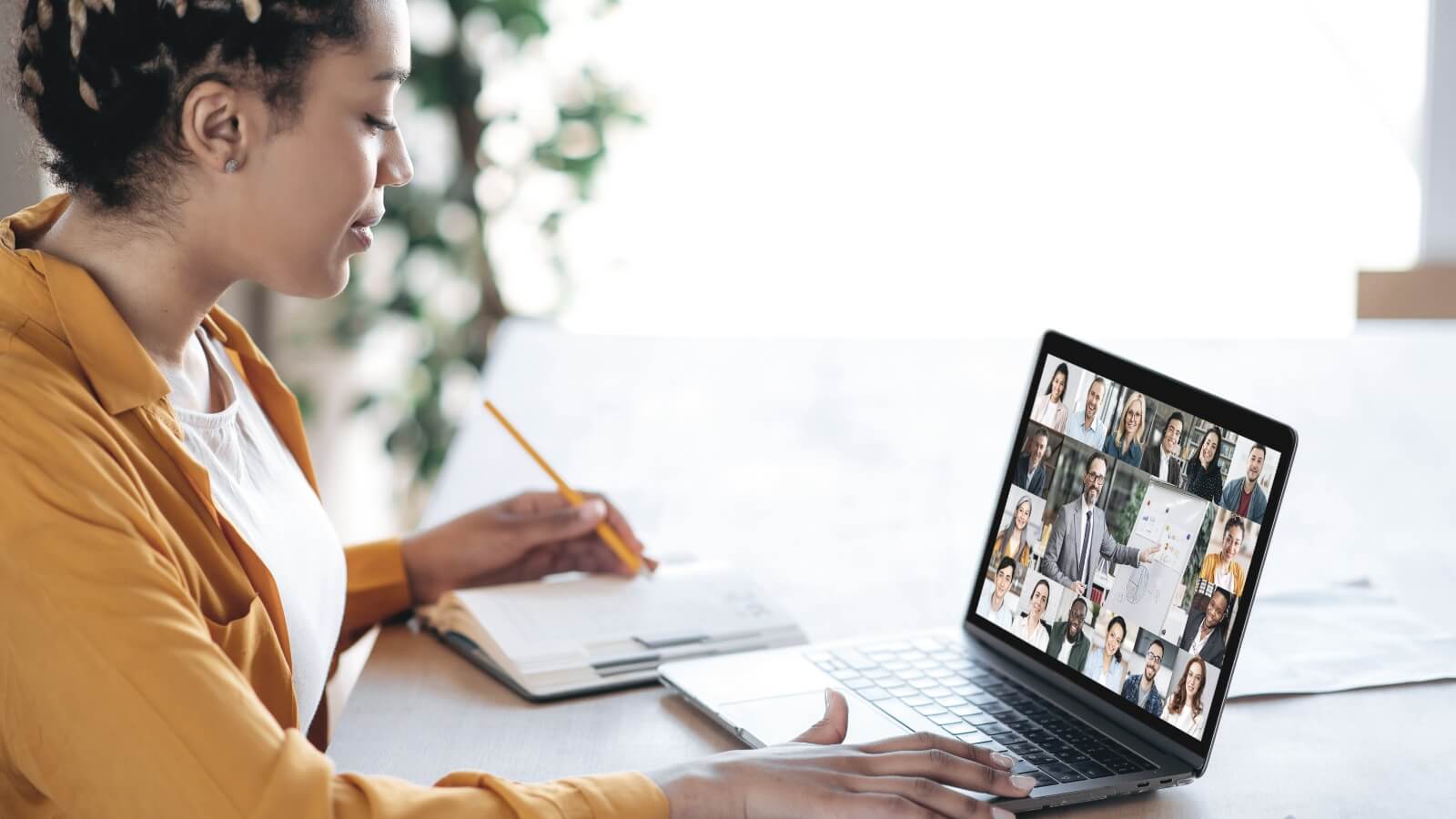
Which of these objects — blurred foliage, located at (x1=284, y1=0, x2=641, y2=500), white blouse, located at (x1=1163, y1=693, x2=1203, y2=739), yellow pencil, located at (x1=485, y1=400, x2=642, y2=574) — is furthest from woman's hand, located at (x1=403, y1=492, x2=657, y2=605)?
blurred foliage, located at (x1=284, y1=0, x2=641, y2=500)

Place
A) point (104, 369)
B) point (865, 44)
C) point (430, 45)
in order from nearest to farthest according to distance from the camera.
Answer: point (104, 369) → point (430, 45) → point (865, 44)

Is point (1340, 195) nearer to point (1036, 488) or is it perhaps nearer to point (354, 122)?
point (1036, 488)

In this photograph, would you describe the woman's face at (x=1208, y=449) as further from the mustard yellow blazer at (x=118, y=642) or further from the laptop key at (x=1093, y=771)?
the mustard yellow blazer at (x=118, y=642)

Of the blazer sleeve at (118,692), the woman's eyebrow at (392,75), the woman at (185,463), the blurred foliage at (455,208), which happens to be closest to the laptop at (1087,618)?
the woman at (185,463)

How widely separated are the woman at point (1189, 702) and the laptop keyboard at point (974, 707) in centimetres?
3

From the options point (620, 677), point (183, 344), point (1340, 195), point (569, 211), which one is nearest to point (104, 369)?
point (183, 344)

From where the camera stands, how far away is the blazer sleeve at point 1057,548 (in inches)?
38.3

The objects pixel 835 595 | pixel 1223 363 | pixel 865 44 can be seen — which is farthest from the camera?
pixel 865 44

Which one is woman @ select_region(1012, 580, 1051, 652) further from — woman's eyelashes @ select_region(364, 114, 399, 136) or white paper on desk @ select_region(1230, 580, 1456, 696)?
woman's eyelashes @ select_region(364, 114, 399, 136)

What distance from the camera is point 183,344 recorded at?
97 centimetres

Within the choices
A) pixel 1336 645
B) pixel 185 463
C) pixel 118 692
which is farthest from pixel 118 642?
pixel 1336 645

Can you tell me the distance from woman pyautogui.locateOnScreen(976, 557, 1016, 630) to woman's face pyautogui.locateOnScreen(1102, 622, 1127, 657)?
0.35 ft

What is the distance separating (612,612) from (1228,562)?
0.51 meters

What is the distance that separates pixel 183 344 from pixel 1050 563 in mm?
641
